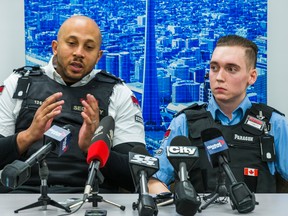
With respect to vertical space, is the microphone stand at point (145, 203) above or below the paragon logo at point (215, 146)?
below

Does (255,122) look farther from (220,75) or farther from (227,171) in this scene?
(227,171)

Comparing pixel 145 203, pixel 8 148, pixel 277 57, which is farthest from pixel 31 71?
pixel 277 57

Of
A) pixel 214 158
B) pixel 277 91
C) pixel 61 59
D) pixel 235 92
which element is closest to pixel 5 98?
pixel 61 59

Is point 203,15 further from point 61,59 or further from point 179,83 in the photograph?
point 61,59

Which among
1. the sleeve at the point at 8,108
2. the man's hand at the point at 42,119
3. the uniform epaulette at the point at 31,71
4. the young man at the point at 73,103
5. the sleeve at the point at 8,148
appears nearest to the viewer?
the man's hand at the point at 42,119

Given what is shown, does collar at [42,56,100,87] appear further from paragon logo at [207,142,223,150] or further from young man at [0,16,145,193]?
paragon logo at [207,142,223,150]

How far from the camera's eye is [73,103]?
2.19 metres

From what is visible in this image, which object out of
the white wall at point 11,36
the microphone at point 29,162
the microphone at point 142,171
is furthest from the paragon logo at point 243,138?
the white wall at point 11,36

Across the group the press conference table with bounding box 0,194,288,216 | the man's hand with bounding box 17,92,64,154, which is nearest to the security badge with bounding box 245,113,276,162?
the press conference table with bounding box 0,194,288,216

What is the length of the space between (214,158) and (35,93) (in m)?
1.14

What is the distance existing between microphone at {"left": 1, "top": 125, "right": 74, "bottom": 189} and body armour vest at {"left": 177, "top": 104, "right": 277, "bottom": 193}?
869mm

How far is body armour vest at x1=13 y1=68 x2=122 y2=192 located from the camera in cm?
207

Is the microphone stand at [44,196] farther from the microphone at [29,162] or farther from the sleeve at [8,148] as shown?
the sleeve at [8,148]

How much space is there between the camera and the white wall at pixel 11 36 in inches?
117
